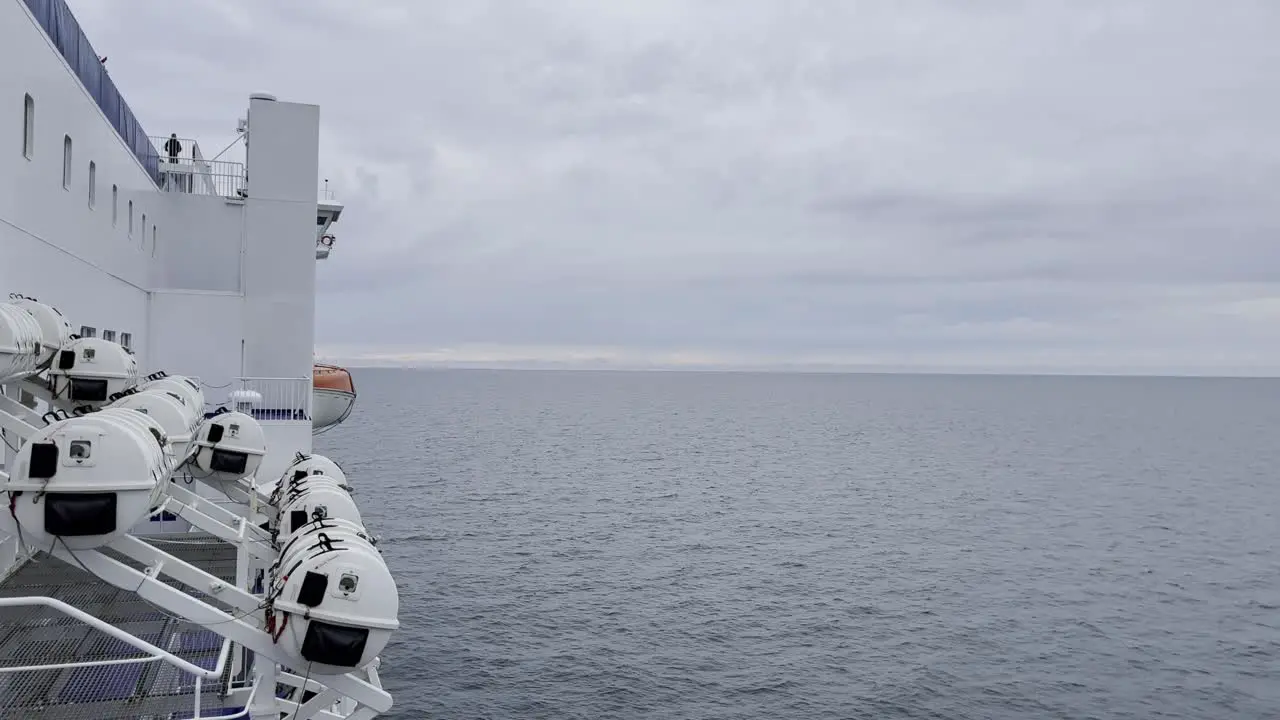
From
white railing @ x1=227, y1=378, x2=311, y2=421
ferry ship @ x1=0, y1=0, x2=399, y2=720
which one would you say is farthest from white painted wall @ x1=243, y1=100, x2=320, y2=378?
white railing @ x1=227, y1=378, x2=311, y2=421

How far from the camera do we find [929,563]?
1597 inches

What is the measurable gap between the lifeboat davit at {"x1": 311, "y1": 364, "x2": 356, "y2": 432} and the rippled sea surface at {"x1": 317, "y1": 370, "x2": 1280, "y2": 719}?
6.56 metres

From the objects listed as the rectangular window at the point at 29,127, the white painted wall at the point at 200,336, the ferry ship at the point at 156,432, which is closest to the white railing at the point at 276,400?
the ferry ship at the point at 156,432

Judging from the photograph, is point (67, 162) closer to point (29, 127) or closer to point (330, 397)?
point (29, 127)

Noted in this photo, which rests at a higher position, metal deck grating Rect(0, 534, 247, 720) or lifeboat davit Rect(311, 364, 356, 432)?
lifeboat davit Rect(311, 364, 356, 432)

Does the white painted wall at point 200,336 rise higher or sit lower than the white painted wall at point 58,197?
lower

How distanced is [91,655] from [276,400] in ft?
50.2

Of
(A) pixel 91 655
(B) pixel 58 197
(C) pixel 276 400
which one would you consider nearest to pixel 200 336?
(C) pixel 276 400

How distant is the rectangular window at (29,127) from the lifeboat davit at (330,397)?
625 inches

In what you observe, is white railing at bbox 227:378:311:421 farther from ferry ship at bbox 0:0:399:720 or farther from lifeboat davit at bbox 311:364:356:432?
lifeboat davit at bbox 311:364:356:432

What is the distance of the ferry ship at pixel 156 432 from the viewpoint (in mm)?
8133

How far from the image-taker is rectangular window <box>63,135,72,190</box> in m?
16.4

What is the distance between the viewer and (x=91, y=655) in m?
10.1

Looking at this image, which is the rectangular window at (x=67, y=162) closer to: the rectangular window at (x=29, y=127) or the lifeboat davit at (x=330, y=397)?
the rectangular window at (x=29, y=127)
